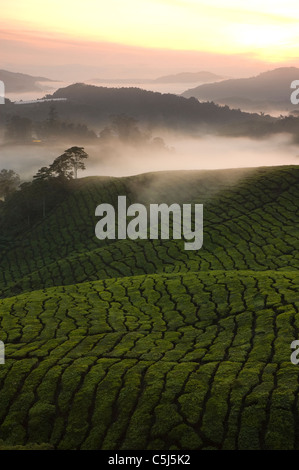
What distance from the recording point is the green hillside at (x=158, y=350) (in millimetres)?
19609

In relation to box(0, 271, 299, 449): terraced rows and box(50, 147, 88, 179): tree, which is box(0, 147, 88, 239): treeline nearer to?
box(50, 147, 88, 179): tree

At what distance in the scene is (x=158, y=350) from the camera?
26844mm

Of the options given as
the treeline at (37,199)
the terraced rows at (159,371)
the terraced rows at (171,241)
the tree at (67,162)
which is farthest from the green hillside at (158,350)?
the tree at (67,162)

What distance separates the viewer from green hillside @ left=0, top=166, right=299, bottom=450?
64.3ft

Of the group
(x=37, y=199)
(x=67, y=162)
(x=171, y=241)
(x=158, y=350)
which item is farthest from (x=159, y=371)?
(x=67, y=162)

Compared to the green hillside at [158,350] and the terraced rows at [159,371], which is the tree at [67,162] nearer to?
the green hillside at [158,350]

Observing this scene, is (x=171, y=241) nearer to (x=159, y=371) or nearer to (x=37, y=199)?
(x=159, y=371)

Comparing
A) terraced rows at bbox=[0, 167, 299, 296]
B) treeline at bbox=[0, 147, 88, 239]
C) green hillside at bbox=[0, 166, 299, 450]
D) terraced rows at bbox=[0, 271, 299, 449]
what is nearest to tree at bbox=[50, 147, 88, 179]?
treeline at bbox=[0, 147, 88, 239]

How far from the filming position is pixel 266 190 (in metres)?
77.4

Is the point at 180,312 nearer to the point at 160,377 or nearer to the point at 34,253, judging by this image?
the point at 160,377

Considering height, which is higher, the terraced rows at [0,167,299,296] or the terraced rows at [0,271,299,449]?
the terraced rows at [0,167,299,296]

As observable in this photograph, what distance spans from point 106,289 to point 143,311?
25.0ft

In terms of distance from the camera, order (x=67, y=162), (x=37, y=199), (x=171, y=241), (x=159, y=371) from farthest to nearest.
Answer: (x=67, y=162) → (x=37, y=199) → (x=171, y=241) → (x=159, y=371)
